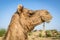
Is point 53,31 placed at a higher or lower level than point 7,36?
higher

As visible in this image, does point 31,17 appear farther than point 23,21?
Yes

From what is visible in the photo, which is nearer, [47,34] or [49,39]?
[49,39]

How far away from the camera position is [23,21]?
6.01m

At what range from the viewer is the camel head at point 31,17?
Result: 19.5ft

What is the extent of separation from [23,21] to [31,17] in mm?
247

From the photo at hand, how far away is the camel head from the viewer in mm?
5950

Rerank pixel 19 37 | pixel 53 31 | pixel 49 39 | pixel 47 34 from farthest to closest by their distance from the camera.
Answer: pixel 53 31, pixel 47 34, pixel 49 39, pixel 19 37

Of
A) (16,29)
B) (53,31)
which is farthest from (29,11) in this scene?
(53,31)

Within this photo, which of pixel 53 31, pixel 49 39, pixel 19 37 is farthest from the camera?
pixel 53 31

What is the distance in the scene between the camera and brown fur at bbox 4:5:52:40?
5.86 metres

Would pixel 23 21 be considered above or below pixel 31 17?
below

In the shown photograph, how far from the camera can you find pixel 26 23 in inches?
237

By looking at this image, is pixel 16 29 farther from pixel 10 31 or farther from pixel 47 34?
pixel 47 34

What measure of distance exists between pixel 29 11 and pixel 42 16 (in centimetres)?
39
